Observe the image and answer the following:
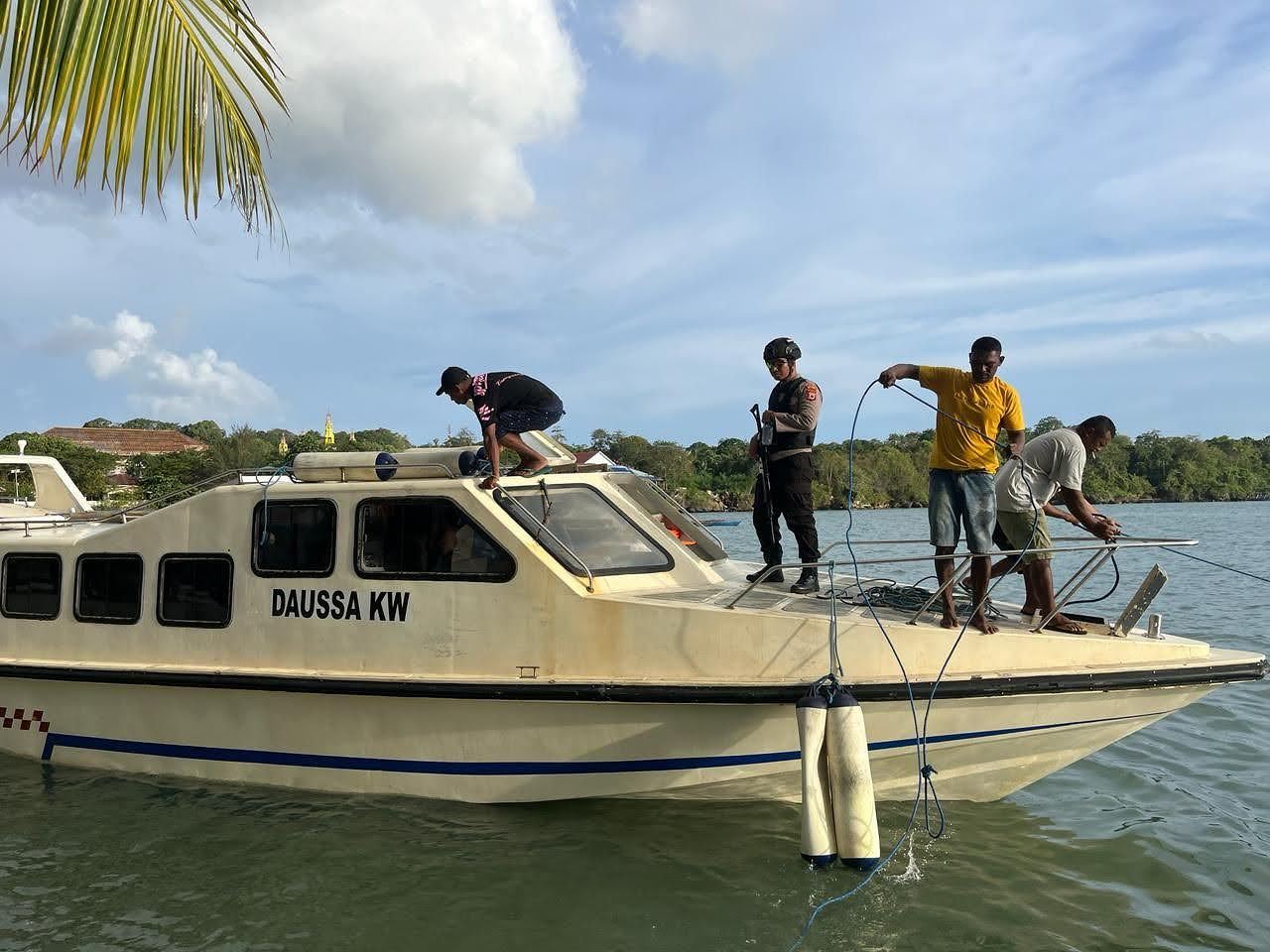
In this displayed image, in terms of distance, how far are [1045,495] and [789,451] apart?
1.56 meters

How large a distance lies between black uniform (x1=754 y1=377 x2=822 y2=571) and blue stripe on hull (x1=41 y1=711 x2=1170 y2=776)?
1.41 metres

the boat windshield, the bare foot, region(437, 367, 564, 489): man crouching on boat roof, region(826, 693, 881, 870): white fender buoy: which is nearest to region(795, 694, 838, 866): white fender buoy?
region(826, 693, 881, 870): white fender buoy

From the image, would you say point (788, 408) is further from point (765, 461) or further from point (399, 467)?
point (399, 467)

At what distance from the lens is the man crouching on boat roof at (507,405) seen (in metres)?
5.72

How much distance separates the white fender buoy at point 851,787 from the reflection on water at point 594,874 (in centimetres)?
27

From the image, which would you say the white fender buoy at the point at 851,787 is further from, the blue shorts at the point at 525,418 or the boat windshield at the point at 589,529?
the blue shorts at the point at 525,418

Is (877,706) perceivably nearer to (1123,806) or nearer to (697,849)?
(697,849)

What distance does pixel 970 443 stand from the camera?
505 cm

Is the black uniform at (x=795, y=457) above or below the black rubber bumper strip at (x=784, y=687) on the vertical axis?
above

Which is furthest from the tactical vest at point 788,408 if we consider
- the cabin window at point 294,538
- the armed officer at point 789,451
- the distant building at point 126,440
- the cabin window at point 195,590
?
the distant building at point 126,440

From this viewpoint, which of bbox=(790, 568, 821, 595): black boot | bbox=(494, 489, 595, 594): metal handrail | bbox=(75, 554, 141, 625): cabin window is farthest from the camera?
bbox=(75, 554, 141, 625): cabin window

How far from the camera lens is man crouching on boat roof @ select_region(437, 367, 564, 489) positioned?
572cm

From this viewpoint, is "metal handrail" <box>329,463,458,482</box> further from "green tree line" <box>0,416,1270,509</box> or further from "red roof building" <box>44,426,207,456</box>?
"red roof building" <box>44,426,207,456</box>

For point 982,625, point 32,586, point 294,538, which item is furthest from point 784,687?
point 32,586
